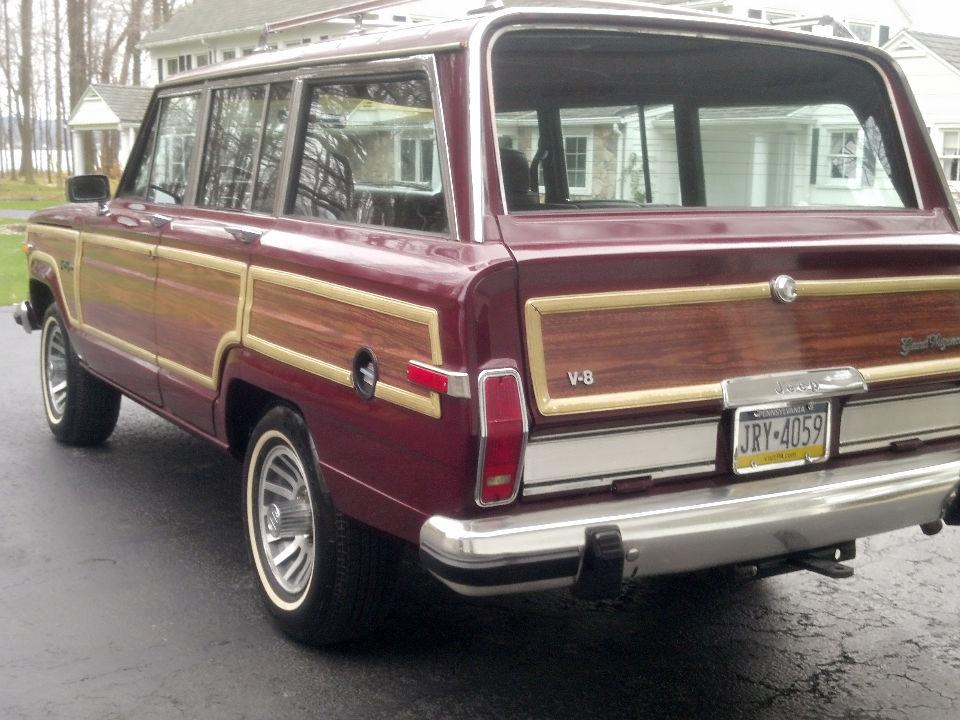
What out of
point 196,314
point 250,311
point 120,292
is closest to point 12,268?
point 120,292

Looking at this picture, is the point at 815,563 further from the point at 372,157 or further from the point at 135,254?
the point at 135,254

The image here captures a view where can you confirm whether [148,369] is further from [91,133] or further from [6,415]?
[91,133]

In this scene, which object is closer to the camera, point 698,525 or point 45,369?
point 698,525

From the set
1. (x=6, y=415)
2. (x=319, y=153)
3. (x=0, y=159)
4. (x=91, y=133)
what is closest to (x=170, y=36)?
(x=91, y=133)

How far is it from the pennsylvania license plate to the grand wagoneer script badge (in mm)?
358

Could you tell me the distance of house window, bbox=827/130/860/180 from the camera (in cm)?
417

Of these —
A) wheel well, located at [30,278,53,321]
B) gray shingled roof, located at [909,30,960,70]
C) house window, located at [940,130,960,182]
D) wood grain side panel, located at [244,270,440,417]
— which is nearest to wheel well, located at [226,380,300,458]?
wood grain side panel, located at [244,270,440,417]

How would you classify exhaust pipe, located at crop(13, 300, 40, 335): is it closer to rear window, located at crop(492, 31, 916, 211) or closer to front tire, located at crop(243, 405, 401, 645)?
front tire, located at crop(243, 405, 401, 645)

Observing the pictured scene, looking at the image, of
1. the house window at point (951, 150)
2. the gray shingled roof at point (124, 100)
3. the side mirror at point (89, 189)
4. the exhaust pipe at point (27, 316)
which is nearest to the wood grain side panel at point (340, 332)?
the side mirror at point (89, 189)

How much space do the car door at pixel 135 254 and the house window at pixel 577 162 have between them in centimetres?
196

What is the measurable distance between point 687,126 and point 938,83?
26.2 meters

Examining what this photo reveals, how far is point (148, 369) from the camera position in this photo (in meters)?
5.14

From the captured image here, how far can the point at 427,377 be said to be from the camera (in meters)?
3.13

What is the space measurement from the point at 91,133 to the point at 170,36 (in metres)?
4.88
